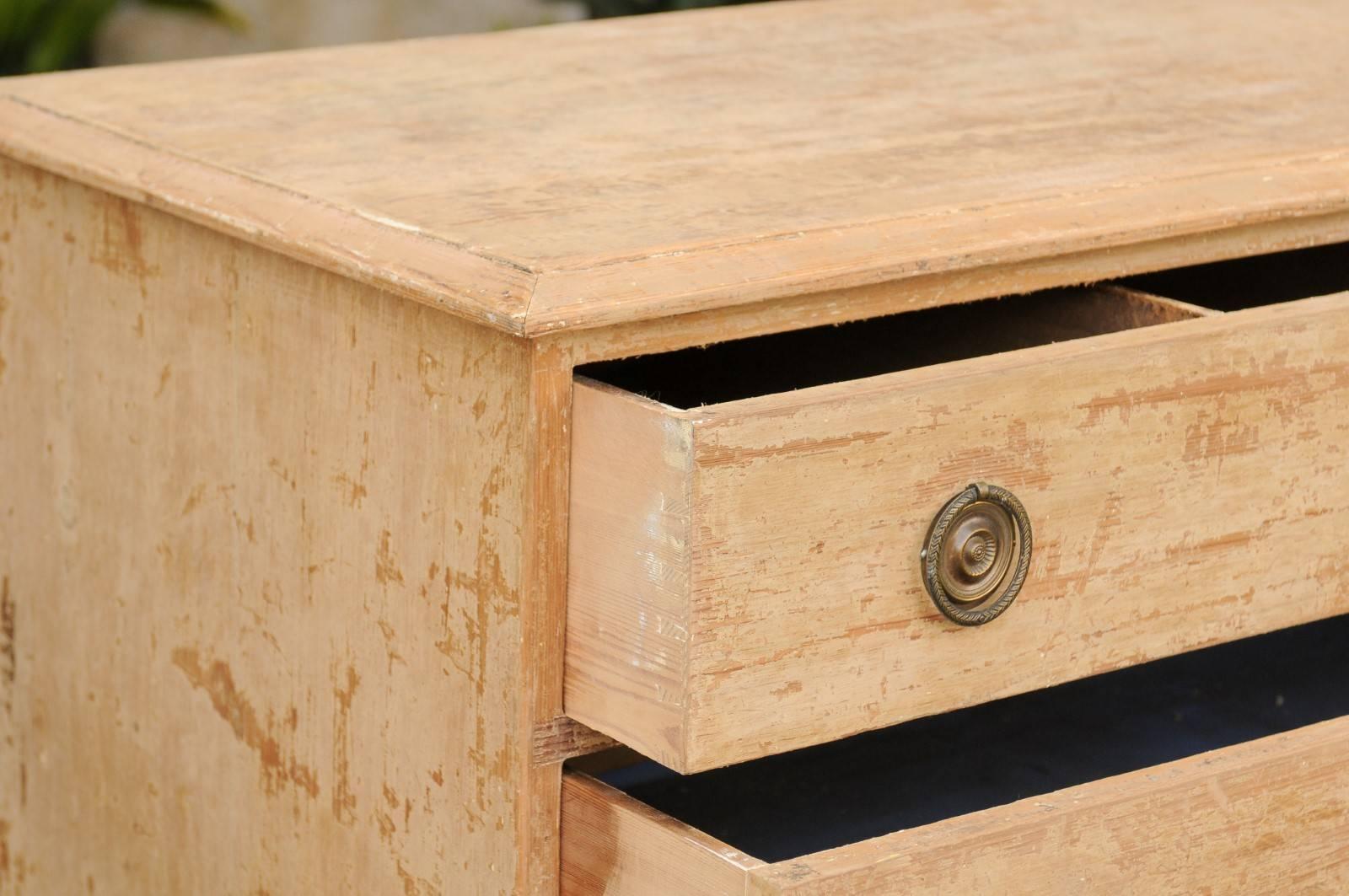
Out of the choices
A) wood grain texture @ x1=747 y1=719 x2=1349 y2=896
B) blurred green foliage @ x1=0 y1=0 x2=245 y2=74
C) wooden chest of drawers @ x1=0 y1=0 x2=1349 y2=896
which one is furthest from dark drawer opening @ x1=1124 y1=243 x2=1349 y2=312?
blurred green foliage @ x1=0 y1=0 x2=245 y2=74

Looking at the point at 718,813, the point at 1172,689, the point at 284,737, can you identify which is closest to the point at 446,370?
the point at 284,737

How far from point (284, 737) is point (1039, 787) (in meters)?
0.41

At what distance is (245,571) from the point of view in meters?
0.78

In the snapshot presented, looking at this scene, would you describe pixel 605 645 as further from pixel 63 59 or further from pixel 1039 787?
pixel 63 59

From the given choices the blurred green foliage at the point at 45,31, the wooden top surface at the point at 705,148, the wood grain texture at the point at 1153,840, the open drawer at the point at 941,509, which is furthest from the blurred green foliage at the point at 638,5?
the wood grain texture at the point at 1153,840

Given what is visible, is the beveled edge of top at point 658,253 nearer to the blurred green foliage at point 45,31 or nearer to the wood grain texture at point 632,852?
the wood grain texture at point 632,852

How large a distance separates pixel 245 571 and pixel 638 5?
5.96ft

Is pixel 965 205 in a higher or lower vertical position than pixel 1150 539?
higher

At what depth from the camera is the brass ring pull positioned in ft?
2.17

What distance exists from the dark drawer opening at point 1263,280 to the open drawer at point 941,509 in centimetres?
23

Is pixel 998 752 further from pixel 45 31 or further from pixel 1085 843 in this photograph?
pixel 45 31

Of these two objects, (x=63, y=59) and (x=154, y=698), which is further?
(x=63, y=59)

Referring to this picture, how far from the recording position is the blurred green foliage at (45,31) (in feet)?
7.56

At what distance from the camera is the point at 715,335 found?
66 centimetres
